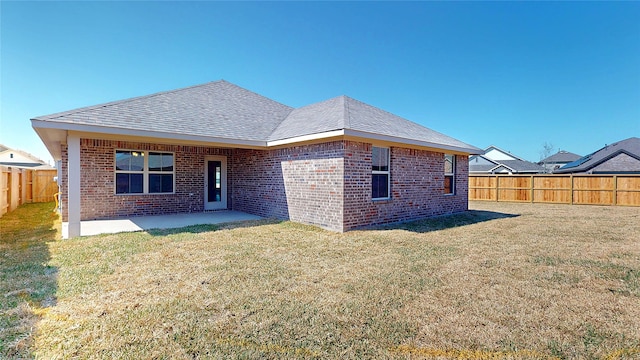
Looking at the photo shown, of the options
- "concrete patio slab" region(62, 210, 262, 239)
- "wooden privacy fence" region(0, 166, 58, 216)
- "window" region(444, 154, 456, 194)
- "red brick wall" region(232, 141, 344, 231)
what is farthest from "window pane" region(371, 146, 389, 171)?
"wooden privacy fence" region(0, 166, 58, 216)

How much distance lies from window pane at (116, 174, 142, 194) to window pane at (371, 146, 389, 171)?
845cm

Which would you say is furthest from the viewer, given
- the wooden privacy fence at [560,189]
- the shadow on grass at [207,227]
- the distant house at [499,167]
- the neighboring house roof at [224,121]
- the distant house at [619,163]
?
the distant house at [499,167]

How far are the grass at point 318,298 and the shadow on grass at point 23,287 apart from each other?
2 centimetres

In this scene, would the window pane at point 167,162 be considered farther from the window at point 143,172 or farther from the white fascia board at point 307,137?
the white fascia board at point 307,137

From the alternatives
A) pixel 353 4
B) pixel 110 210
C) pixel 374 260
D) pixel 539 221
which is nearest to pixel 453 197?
pixel 539 221

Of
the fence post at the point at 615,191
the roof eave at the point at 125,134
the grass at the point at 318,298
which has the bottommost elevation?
the grass at the point at 318,298

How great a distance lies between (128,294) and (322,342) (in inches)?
106

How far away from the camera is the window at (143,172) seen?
10.0 meters

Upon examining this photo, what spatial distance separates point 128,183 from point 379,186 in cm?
887

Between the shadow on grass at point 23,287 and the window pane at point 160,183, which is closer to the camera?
the shadow on grass at point 23,287

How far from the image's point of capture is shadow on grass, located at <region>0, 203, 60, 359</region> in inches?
101

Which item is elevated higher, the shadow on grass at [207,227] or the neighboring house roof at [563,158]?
the neighboring house roof at [563,158]

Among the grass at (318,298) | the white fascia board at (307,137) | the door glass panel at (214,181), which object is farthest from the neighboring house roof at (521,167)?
the door glass panel at (214,181)

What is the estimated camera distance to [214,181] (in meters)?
12.0
